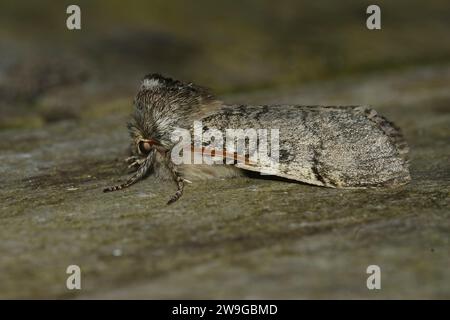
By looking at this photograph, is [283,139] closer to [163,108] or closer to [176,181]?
[176,181]

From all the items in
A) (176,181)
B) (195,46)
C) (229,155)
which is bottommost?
(176,181)

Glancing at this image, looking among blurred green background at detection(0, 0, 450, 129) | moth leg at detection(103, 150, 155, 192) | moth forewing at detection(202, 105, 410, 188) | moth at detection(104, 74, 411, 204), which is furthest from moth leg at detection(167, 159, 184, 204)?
blurred green background at detection(0, 0, 450, 129)

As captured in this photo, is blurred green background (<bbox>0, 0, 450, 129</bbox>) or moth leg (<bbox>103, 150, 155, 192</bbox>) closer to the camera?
moth leg (<bbox>103, 150, 155, 192</bbox>)

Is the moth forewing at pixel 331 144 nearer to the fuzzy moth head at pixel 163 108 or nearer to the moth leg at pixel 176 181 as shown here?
the fuzzy moth head at pixel 163 108

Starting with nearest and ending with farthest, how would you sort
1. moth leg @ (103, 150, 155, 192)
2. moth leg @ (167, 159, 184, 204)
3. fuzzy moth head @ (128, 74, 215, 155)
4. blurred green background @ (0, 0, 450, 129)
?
1. moth leg @ (167, 159, 184, 204)
2. moth leg @ (103, 150, 155, 192)
3. fuzzy moth head @ (128, 74, 215, 155)
4. blurred green background @ (0, 0, 450, 129)

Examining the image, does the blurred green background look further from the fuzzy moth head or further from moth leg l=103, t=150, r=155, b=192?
moth leg l=103, t=150, r=155, b=192

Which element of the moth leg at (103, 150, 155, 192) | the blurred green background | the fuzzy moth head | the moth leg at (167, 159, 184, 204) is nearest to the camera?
the moth leg at (167, 159, 184, 204)

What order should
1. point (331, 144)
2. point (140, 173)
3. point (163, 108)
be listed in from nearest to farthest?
point (331, 144)
point (140, 173)
point (163, 108)

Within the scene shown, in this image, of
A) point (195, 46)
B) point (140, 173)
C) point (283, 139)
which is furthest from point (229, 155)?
point (195, 46)

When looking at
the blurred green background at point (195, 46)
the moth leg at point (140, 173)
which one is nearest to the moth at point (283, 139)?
the moth leg at point (140, 173)
